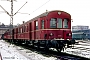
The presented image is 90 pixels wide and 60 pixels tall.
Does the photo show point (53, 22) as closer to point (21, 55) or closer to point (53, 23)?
point (53, 23)

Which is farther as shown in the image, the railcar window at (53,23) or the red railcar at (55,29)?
the railcar window at (53,23)

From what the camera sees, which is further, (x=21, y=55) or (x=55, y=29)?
(x=55, y=29)

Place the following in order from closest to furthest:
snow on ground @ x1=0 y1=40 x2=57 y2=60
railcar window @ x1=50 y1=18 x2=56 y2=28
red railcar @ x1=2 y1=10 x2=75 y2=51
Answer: snow on ground @ x1=0 y1=40 x2=57 y2=60 → red railcar @ x1=2 y1=10 x2=75 y2=51 → railcar window @ x1=50 y1=18 x2=56 y2=28

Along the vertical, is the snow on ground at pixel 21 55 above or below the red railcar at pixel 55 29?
below

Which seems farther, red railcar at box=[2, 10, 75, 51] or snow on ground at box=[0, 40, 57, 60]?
red railcar at box=[2, 10, 75, 51]

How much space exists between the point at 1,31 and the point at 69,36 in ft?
468

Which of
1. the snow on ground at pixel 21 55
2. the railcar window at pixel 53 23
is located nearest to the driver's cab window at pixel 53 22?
the railcar window at pixel 53 23

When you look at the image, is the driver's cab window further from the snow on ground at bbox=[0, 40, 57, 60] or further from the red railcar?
the snow on ground at bbox=[0, 40, 57, 60]

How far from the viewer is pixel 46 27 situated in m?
16.4

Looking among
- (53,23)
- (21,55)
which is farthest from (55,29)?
(21,55)

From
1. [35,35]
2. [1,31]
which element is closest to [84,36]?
[35,35]

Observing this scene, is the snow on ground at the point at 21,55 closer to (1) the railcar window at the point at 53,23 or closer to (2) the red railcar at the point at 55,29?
(2) the red railcar at the point at 55,29

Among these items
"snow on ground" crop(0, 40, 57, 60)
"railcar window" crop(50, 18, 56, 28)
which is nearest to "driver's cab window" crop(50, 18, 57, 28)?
"railcar window" crop(50, 18, 56, 28)

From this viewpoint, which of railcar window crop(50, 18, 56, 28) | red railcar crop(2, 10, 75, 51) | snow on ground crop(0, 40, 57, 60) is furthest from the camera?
railcar window crop(50, 18, 56, 28)
